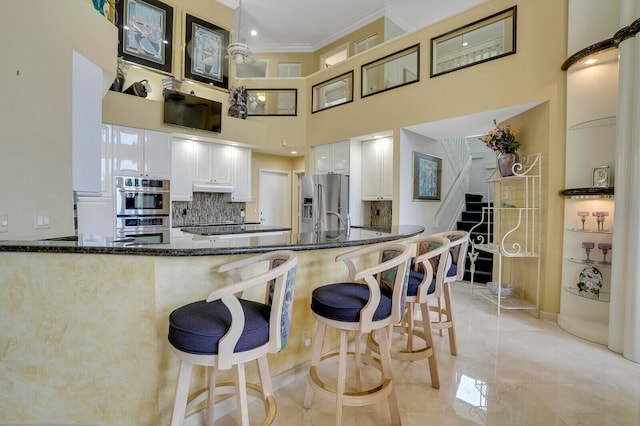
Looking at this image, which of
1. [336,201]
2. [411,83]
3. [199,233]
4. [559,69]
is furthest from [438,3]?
[199,233]

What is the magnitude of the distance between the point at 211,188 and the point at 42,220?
10.3ft

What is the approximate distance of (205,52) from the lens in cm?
566

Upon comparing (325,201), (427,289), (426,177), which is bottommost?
(427,289)

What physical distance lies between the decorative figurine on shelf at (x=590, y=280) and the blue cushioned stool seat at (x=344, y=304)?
2.64 m

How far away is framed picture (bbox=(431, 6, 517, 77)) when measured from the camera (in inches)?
143

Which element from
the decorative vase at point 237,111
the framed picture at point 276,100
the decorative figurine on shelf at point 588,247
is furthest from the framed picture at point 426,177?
the decorative vase at point 237,111

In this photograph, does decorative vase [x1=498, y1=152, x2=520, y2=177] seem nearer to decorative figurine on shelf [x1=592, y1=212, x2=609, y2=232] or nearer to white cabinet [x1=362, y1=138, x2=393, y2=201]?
decorative figurine on shelf [x1=592, y1=212, x2=609, y2=232]

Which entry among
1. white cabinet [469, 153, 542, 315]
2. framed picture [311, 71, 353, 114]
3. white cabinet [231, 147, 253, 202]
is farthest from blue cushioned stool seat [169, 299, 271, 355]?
framed picture [311, 71, 353, 114]

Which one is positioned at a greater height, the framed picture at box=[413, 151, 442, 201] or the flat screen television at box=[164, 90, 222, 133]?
the flat screen television at box=[164, 90, 222, 133]

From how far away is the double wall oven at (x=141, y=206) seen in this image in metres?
4.28

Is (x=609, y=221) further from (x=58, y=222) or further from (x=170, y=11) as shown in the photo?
(x=170, y=11)

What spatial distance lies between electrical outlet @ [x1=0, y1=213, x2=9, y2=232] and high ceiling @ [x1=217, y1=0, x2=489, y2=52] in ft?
18.2

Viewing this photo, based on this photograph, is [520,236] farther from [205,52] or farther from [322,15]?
[205,52]

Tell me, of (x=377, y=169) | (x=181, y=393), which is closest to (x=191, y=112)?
(x=377, y=169)
